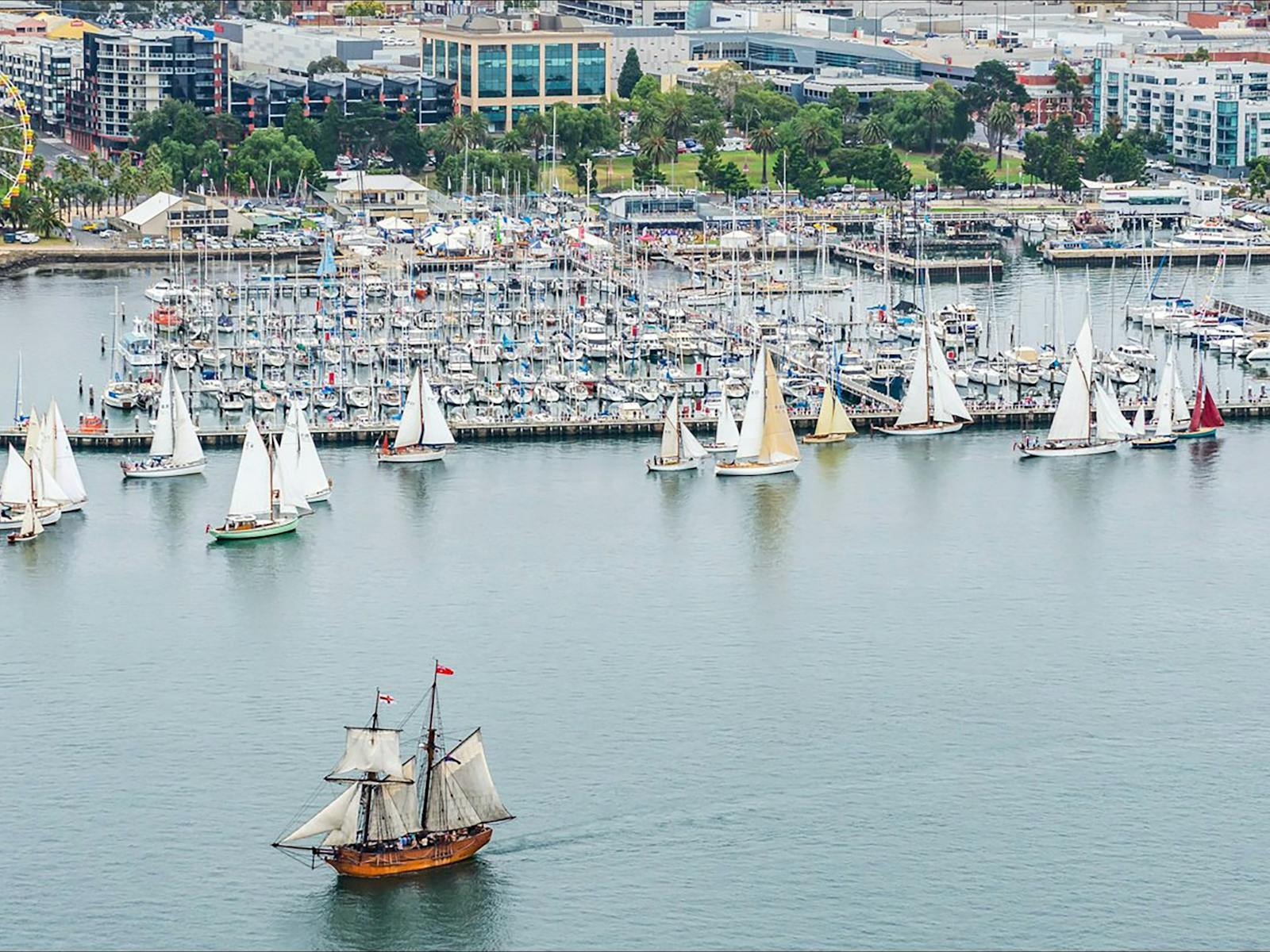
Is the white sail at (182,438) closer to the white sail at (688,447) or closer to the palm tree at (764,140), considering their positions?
the white sail at (688,447)

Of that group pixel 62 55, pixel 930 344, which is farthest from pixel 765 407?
pixel 62 55

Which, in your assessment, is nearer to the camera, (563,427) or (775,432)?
(775,432)

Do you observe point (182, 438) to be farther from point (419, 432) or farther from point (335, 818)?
point (335, 818)

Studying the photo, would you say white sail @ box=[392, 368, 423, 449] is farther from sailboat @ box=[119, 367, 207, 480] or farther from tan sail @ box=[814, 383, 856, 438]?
tan sail @ box=[814, 383, 856, 438]

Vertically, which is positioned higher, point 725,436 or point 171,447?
point 725,436

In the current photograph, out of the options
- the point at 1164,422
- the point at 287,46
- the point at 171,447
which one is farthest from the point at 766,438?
the point at 287,46

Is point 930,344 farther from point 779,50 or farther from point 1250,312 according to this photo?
point 779,50

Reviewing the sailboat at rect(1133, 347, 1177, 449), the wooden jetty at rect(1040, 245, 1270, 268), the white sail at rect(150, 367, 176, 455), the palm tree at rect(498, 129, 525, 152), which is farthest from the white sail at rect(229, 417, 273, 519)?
the palm tree at rect(498, 129, 525, 152)
